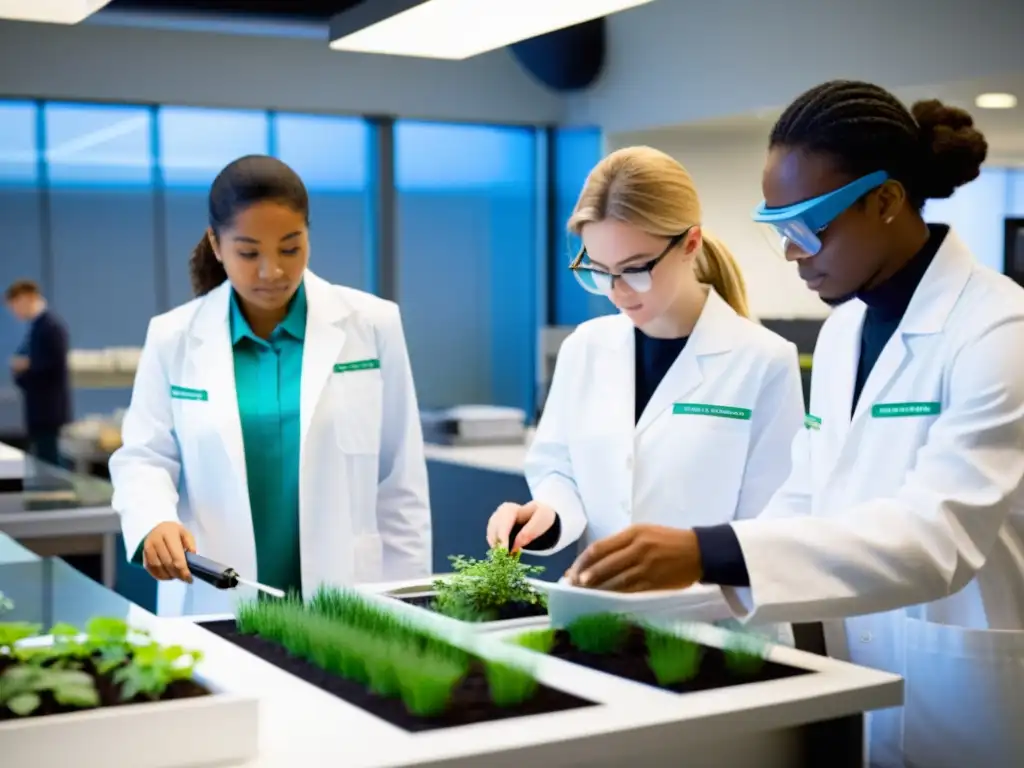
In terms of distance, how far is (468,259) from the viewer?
352 inches

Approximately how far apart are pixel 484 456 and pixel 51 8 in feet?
9.90

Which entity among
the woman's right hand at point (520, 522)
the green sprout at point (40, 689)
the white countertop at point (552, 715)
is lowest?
the white countertop at point (552, 715)

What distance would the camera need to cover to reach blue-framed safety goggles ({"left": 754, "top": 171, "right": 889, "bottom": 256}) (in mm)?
1854

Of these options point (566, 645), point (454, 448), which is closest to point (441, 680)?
point (566, 645)

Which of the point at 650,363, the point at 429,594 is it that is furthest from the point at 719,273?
the point at 429,594

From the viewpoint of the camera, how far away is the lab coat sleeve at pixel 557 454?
2.66 metres

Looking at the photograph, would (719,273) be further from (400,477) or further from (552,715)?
(552,715)

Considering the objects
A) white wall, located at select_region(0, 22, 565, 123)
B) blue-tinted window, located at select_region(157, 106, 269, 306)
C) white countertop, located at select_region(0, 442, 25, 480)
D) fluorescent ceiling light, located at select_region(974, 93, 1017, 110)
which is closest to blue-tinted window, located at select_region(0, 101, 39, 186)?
white wall, located at select_region(0, 22, 565, 123)

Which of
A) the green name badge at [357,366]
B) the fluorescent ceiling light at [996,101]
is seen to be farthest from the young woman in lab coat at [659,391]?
the fluorescent ceiling light at [996,101]

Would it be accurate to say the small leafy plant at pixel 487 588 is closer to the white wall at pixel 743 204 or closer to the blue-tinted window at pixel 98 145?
the white wall at pixel 743 204

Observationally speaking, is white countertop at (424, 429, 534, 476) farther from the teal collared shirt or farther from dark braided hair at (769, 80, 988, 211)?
dark braided hair at (769, 80, 988, 211)

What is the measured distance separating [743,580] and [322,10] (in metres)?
6.38

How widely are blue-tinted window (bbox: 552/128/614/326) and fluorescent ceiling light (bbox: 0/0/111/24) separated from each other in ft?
18.5

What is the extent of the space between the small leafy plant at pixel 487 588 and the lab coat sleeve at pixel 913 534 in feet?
1.44
